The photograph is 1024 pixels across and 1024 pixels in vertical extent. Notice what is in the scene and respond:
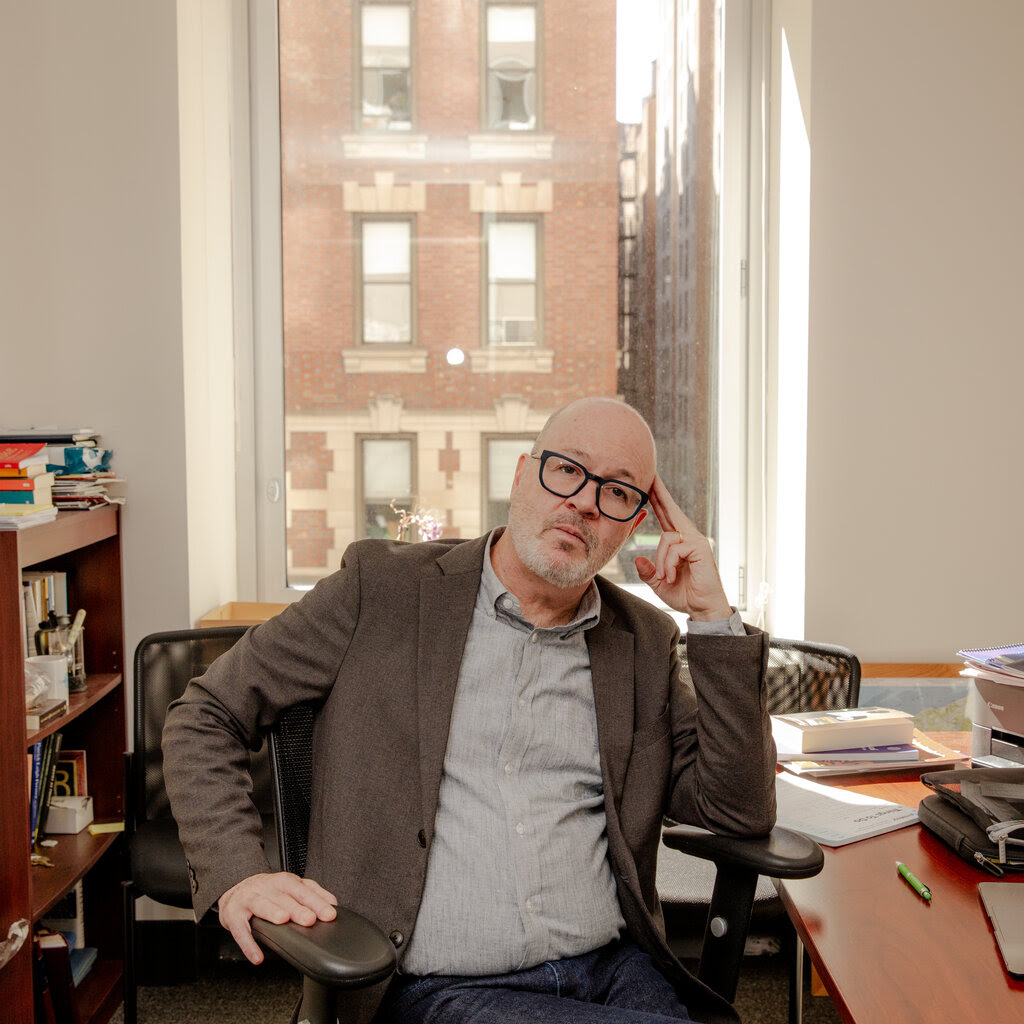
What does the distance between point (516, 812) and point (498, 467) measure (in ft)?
5.51

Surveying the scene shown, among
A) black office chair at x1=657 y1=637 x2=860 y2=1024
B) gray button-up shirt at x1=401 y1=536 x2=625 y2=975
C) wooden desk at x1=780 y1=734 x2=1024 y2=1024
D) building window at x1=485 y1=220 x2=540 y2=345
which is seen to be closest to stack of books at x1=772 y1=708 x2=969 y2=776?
black office chair at x1=657 y1=637 x2=860 y2=1024

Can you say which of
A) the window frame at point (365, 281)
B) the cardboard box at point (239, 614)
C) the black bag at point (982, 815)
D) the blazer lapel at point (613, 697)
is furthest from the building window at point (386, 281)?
the black bag at point (982, 815)

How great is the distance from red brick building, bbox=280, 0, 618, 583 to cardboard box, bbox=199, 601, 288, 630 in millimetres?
261

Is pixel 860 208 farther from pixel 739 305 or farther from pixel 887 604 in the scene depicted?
pixel 887 604

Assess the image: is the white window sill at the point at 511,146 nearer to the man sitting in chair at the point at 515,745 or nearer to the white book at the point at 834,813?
the man sitting in chair at the point at 515,745

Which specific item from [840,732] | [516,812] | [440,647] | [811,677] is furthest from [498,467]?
[516,812]

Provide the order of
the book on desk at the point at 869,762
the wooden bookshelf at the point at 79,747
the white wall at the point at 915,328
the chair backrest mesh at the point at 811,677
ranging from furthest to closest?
the white wall at the point at 915,328
the chair backrest mesh at the point at 811,677
the wooden bookshelf at the point at 79,747
the book on desk at the point at 869,762

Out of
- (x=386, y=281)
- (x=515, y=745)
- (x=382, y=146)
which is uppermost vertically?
(x=382, y=146)

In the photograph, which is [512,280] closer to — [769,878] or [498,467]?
[498,467]

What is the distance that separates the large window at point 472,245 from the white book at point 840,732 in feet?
3.93

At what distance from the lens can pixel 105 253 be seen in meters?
2.67

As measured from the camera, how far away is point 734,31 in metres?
3.10

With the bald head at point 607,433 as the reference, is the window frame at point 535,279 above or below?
above

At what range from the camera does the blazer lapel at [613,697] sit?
1.59m
